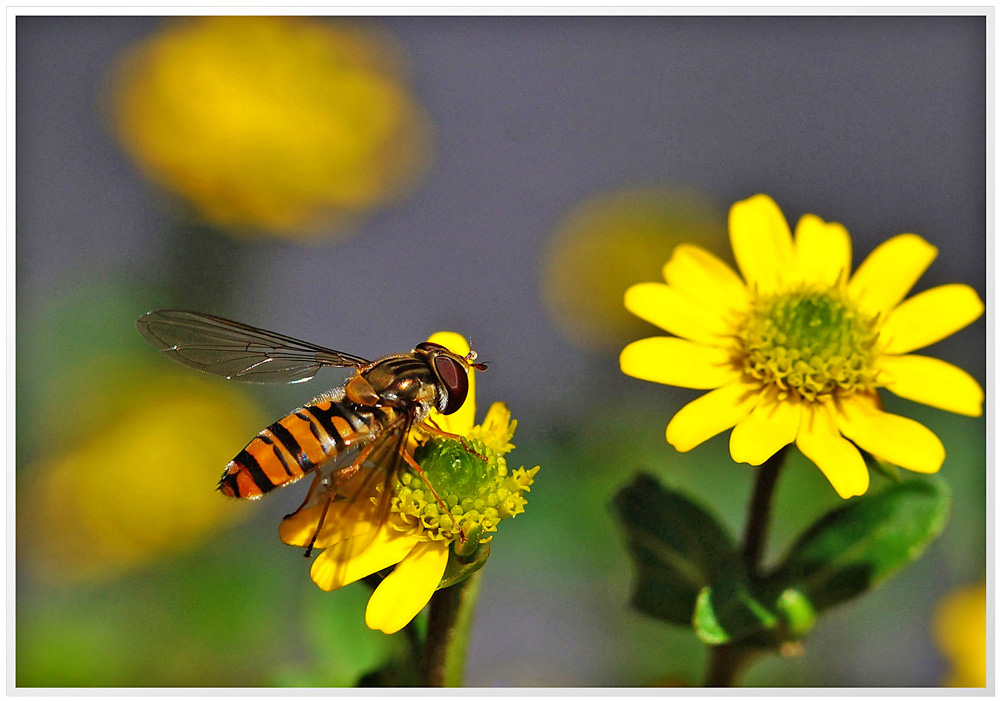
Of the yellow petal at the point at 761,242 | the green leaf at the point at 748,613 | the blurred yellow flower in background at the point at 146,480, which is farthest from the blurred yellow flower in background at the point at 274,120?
the green leaf at the point at 748,613

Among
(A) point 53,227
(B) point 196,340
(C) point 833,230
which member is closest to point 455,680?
(B) point 196,340

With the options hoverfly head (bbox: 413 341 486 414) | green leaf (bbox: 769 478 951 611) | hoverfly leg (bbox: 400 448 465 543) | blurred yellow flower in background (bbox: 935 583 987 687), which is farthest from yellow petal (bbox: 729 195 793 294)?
blurred yellow flower in background (bbox: 935 583 987 687)

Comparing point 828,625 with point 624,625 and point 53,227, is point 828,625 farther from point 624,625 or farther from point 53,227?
point 53,227

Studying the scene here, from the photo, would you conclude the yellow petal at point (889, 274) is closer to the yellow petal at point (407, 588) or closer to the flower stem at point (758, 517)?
the flower stem at point (758, 517)

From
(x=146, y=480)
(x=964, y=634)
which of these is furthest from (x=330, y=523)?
(x=964, y=634)

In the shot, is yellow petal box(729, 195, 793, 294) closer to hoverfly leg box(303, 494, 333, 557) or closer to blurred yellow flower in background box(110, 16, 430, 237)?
hoverfly leg box(303, 494, 333, 557)

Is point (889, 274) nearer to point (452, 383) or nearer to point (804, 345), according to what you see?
point (804, 345)
